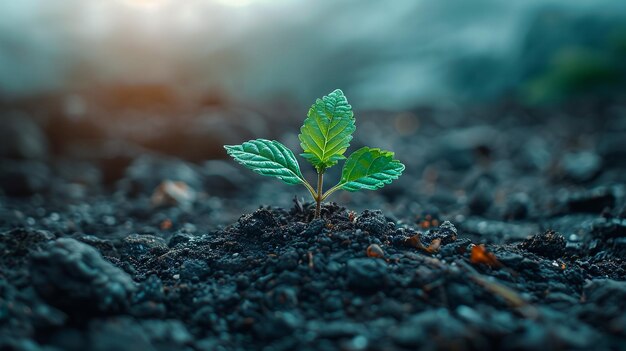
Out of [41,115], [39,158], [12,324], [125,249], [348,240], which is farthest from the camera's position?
→ [41,115]

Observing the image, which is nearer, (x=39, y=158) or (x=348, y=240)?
(x=348, y=240)

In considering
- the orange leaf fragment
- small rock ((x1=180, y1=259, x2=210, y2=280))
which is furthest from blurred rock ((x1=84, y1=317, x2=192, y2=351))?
the orange leaf fragment

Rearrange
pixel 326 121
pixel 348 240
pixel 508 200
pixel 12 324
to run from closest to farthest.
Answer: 1. pixel 12 324
2. pixel 348 240
3. pixel 326 121
4. pixel 508 200

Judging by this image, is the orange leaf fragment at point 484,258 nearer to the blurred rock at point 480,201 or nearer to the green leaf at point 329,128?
the green leaf at point 329,128

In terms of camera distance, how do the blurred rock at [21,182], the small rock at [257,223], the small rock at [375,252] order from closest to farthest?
the small rock at [375,252], the small rock at [257,223], the blurred rock at [21,182]

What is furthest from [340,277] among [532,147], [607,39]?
[607,39]

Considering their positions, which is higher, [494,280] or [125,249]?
[125,249]

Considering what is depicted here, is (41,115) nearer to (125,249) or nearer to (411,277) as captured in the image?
(125,249)

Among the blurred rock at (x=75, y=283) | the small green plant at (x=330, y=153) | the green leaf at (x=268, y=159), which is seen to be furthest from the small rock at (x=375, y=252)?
the blurred rock at (x=75, y=283)

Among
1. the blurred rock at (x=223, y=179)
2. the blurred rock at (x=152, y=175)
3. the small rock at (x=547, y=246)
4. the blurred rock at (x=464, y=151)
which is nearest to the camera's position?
the small rock at (x=547, y=246)
